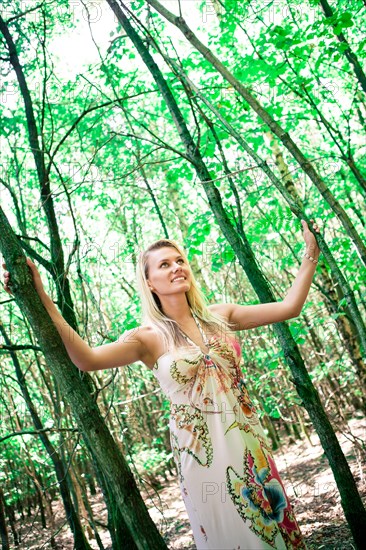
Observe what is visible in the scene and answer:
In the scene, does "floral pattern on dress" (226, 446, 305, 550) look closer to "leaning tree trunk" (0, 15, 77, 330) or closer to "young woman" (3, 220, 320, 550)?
"young woman" (3, 220, 320, 550)

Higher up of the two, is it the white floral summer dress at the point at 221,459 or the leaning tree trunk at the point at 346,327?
the leaning tree trunk at the point at 346,327

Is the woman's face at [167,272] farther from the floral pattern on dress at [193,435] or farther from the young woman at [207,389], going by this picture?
the floral pattern on dress at [193,435]

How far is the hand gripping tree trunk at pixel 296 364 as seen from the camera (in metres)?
2.90

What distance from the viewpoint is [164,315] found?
234 centimetres

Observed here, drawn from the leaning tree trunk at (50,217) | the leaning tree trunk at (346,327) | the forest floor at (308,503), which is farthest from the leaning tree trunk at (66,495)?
the leaning tree trunk at (346,327)

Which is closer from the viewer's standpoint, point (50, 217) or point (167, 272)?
point (167, 272)

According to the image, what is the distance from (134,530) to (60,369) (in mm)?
627

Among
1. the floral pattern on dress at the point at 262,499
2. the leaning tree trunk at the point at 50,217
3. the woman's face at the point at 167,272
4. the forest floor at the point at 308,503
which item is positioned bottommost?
the forest floor at the point at 308,503

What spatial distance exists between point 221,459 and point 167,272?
2.72ft

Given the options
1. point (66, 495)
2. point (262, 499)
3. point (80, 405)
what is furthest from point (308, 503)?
point (80, 405)

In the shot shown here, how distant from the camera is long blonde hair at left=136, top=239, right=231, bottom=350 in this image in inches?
87.5

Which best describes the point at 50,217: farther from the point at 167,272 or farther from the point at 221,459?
the point at 221,459

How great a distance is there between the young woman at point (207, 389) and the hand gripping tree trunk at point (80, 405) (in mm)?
59

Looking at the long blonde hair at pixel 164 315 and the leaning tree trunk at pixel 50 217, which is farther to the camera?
the leaning tree trunk at pixel 50 217
